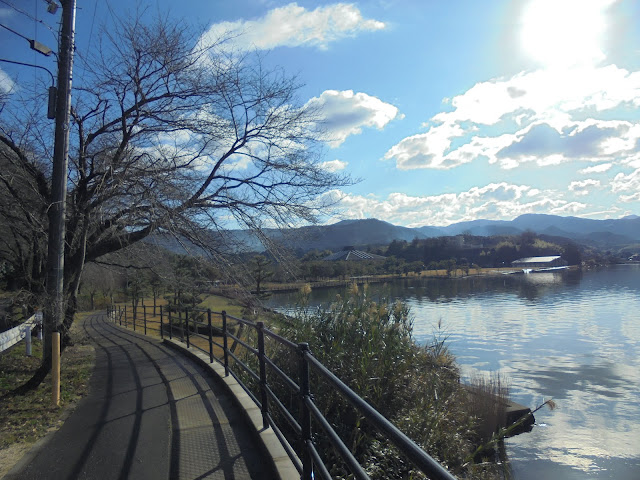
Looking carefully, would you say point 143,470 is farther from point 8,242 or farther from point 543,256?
point 543,256

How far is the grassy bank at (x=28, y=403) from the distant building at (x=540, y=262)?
393 feet

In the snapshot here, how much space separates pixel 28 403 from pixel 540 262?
124629 mm

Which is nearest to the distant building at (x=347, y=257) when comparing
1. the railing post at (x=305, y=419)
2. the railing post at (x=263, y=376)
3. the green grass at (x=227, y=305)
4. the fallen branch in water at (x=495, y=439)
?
the green grass at (x=227, y=305)

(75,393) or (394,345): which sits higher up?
(394,345)

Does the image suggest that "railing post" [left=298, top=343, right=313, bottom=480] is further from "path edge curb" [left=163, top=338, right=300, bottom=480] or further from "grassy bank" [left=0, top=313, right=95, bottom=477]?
"grassy bank" [left=0, top=313, right=95, bottom=477]

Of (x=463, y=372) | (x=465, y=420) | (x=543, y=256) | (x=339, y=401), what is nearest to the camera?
(x=339, y=401)

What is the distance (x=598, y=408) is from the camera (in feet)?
39.8

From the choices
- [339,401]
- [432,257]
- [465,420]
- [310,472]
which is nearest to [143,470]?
[310,472]

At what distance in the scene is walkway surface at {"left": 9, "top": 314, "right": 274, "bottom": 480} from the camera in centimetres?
406

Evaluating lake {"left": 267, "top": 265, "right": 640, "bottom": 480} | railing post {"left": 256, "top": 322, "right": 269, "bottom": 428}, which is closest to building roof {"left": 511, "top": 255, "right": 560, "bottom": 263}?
lake {"left": 267, "top": 265, "right": 640, "bottom": 480}

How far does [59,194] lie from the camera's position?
6.74m

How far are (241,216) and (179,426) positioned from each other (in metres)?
5.82

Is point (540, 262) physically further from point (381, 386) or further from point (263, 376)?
point (263, 376)

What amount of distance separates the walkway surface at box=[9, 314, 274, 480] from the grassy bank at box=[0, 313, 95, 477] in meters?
0.20
